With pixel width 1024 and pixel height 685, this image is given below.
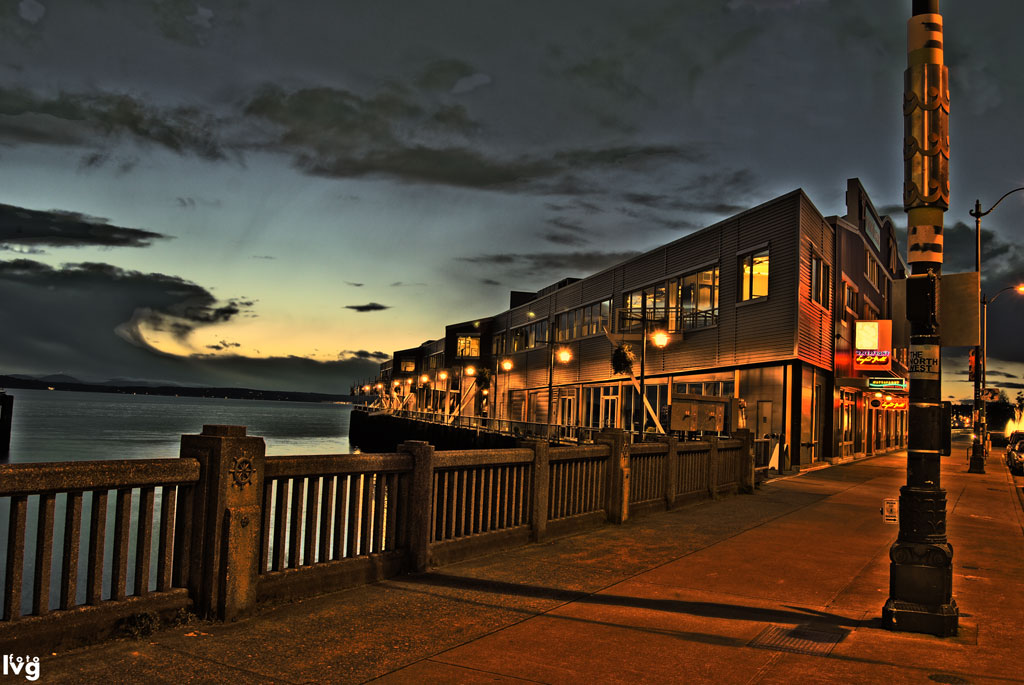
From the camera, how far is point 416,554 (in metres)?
7.96

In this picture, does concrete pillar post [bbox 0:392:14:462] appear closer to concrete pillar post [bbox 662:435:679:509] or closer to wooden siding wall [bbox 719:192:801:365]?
wooden siding wall [bbox 719:192:801:365]

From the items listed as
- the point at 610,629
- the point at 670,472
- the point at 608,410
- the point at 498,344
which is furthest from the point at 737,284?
the point at 498,344

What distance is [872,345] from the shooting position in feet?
116

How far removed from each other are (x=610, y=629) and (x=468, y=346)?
232ft

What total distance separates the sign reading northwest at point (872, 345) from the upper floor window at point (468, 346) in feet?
146

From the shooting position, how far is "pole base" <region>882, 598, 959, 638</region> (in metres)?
6.48

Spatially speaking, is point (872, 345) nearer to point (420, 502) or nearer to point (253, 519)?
point (420, 502)

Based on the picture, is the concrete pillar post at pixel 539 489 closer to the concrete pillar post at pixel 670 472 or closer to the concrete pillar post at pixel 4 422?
the concrete pillar post at pixel 670 472

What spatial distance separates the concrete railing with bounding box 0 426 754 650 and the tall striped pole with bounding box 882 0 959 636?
14.0 feet

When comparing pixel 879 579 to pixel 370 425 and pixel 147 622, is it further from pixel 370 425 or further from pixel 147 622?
pixel 370 425

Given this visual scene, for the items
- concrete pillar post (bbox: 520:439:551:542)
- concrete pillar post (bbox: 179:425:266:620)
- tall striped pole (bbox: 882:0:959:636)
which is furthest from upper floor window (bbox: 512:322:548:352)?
concrete pillar post (bbox: 179:425:266:620)

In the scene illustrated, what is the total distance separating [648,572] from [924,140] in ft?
17.0

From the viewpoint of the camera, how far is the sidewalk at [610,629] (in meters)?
5.21

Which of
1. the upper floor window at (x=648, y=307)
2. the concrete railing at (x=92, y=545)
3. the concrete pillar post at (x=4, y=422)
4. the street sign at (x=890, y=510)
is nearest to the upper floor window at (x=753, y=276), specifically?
the upper floor window at (x=648, y=307)
